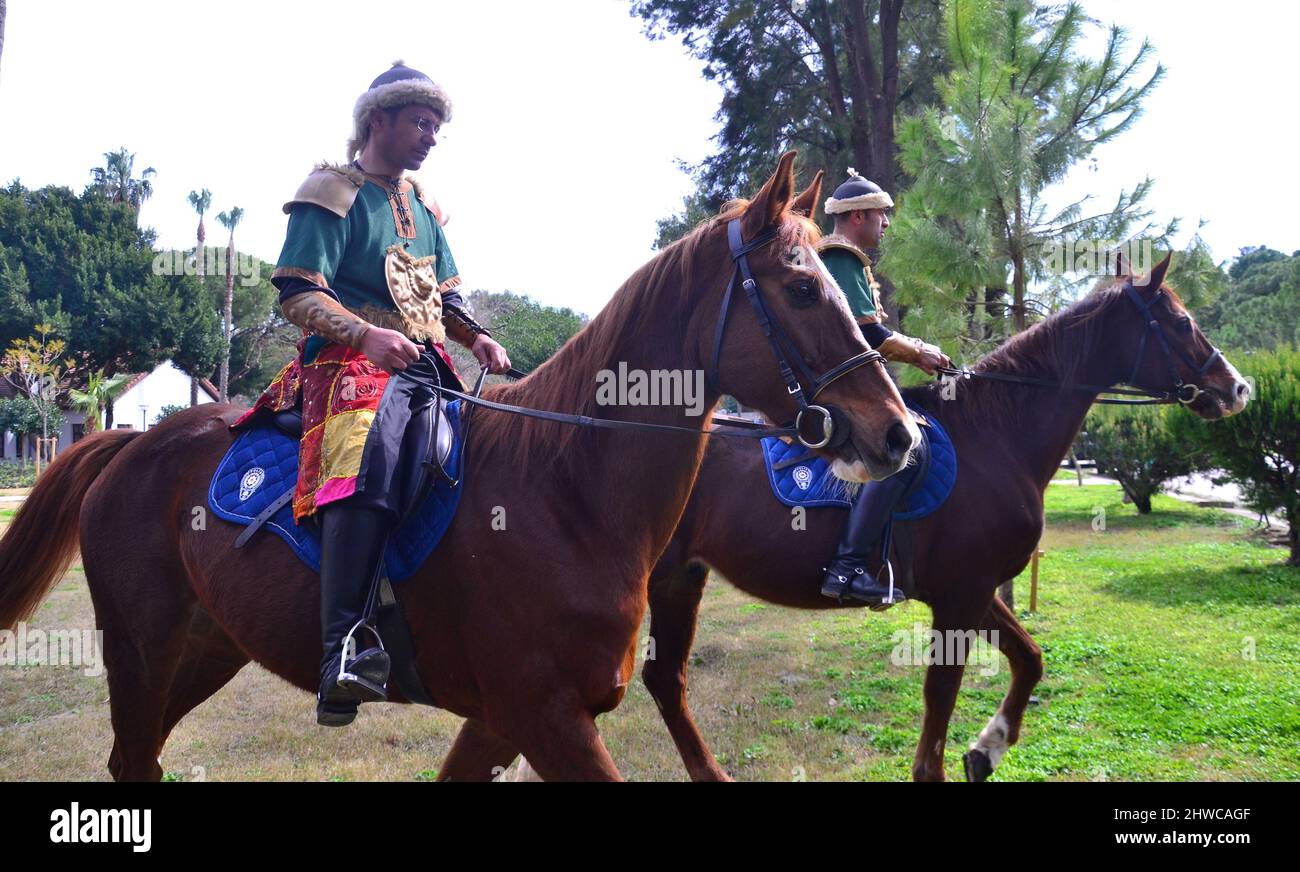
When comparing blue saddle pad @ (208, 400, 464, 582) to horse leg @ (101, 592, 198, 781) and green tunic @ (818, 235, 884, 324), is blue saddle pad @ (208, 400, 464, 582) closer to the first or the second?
horse leg @ (101, 592, 198, 781)

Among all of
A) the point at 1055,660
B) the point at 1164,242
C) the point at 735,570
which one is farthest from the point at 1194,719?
the point at 1164,242

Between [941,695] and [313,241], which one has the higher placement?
[313,241]

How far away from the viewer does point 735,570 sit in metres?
4.95

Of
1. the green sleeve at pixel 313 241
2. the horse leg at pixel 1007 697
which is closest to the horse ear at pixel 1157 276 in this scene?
the horse leg at pixel 1007 697

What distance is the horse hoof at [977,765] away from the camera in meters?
4.72

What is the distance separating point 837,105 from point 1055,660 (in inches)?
472

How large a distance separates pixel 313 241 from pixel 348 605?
3.98 ft

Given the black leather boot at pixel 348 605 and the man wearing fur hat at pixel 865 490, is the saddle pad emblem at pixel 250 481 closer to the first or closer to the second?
the black leather boot at pixel 348 605

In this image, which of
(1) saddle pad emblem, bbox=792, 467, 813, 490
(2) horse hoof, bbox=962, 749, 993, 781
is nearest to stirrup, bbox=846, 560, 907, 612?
(1) saddle pad emblem, bbox=792, 467, 813, 490

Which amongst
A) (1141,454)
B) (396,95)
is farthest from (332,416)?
(1141,454)

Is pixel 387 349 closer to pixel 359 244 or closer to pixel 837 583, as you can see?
pixel 359 244

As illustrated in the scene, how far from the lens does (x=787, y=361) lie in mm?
2518

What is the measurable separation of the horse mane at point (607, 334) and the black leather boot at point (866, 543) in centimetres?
220

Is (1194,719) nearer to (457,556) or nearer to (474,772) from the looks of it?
(474,772)
